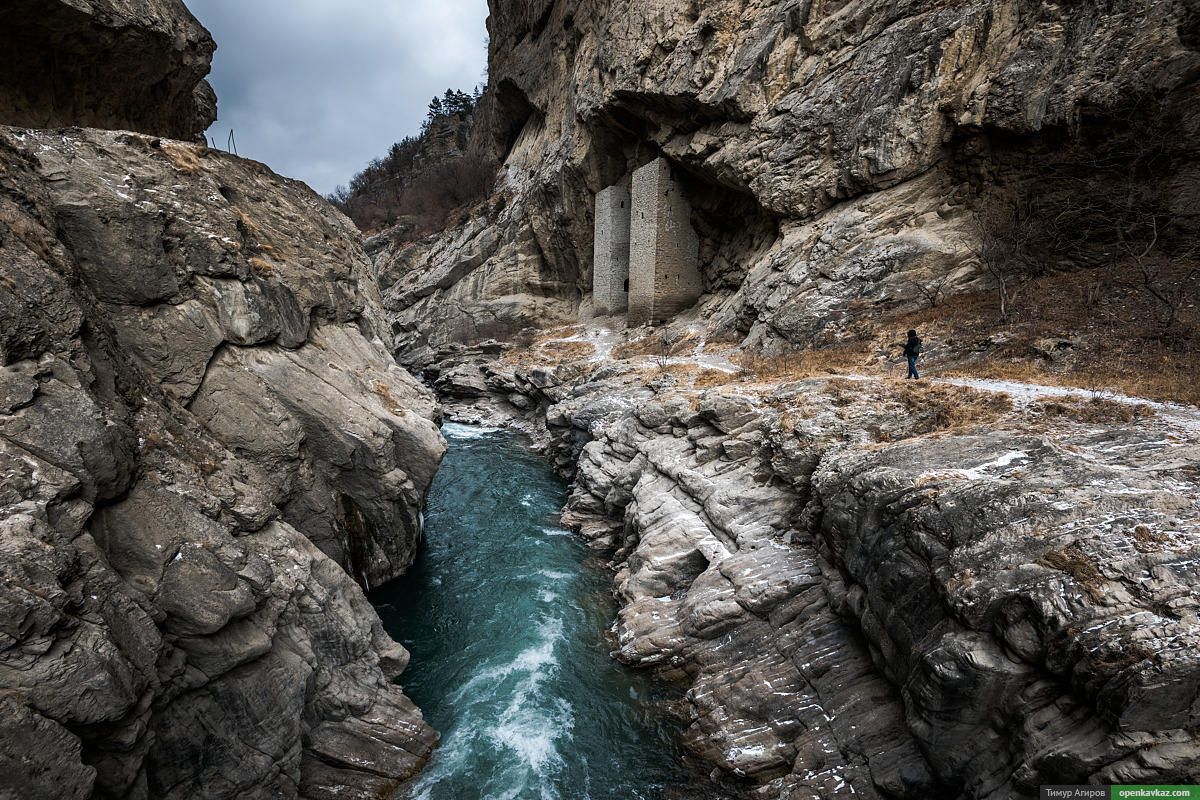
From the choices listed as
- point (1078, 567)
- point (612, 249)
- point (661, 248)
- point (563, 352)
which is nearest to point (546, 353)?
point (563, 352)

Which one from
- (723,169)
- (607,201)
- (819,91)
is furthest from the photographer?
(607,201)

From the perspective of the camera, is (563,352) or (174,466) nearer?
(174,466)

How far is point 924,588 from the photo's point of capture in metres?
7.16

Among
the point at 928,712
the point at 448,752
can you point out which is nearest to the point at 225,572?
the point at 448,752

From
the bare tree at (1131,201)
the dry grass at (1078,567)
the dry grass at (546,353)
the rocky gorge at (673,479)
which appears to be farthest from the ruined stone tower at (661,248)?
the dry grass at (1078,567)

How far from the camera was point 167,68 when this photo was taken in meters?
12.8

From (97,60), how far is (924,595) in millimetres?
18916

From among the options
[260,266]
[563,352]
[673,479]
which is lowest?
[673,479]

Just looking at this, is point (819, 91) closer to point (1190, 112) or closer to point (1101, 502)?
point (1190, 112)

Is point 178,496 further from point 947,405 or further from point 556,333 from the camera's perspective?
point 556,333

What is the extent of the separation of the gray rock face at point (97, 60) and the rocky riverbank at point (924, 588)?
1571 centimetres

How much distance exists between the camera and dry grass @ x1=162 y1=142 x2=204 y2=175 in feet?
33.3

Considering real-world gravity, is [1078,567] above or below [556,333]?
below

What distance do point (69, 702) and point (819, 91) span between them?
1107 inches
